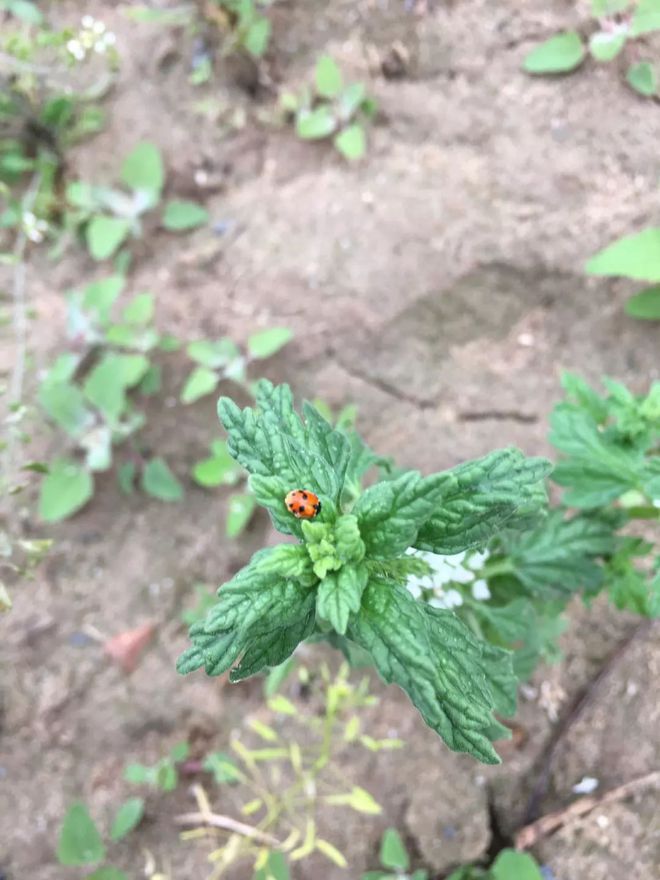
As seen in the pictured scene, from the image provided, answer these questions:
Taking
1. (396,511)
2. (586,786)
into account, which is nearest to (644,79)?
(396,511)

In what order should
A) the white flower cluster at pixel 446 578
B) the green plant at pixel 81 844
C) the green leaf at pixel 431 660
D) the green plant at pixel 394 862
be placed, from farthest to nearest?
the green plant at pixel 81 844 → the green plant at pixel 394 862 → the white flower cluster at pixel 446 578 → the green leaf at pixel 431 660

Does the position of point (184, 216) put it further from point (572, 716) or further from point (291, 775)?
point (572, 716)

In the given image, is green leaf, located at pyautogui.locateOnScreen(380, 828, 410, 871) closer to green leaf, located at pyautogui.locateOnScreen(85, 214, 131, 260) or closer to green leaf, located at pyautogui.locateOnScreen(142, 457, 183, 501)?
green leaf, located at pyautogui.locateOnScreen(142, 457, 183, 501)

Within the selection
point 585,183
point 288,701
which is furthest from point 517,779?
point 585,183

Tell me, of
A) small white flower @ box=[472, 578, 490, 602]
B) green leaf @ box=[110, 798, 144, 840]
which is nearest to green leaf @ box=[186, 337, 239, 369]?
small white flower @ box=[472, 578, 490, 602]

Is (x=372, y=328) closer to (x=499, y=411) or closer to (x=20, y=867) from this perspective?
(x=499, y=411)

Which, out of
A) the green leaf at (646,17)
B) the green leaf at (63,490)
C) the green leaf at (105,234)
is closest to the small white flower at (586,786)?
the green leaf at (63,490)

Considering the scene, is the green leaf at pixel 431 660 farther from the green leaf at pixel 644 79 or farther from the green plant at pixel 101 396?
the green leaf at pixel 644 79
